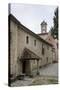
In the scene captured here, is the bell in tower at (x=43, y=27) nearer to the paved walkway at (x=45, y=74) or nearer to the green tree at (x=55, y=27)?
the green tree at (x=55, y=27)

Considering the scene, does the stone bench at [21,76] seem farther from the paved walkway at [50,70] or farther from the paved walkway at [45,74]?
the paved walkway at [50,70]

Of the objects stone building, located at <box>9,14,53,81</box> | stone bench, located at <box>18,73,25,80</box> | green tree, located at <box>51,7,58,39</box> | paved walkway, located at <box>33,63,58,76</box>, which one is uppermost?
green tree, located at <box>51,7,58,39</box>

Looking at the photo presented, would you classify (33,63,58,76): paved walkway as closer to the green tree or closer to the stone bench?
the stone bench

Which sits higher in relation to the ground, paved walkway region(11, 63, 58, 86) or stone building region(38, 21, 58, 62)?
stone building region(38, 21, 58, 62)

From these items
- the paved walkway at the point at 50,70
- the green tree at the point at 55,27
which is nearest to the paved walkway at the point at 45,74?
the paved walkway at the point at 50,70

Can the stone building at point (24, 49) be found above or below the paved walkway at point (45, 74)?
above

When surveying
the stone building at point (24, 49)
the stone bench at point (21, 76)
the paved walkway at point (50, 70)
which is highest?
the stone building at point (24, 49)

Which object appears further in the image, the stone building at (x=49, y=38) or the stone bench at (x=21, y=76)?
the stone building at (x=49, y=38)

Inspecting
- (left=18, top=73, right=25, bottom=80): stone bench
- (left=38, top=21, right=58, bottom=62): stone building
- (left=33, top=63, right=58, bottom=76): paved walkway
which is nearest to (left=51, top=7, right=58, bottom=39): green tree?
(left=38, top=21, right=58, bottom=62): stone building

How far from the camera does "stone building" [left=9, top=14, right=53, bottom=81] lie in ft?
6.48

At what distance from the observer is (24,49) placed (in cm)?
202

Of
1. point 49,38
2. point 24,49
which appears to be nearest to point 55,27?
point 49,38

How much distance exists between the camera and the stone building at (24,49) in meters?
1.98

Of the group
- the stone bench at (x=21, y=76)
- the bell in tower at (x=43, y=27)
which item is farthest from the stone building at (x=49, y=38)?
the stone bench at (x=21, y=76)
